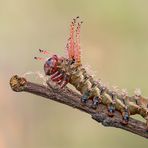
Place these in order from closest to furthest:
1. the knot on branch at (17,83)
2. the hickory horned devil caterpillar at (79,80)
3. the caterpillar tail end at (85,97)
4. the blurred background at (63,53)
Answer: the knot on branch at (17,83), the caterpillar tail end at (85,97), the hickory horned devil caterpillar at (79,80), the blurred background at (63,53)

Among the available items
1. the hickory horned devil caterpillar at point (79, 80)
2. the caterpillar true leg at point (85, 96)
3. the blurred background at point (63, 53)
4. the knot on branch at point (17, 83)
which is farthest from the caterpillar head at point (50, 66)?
the blurred background at point (63, 53)

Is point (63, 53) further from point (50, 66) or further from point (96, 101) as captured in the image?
→ point (96, 101)

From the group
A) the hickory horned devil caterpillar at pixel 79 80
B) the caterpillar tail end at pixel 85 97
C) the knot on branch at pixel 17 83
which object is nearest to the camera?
the knot on branch at pixel 17 83

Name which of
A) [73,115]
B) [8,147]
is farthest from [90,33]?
[8,147]

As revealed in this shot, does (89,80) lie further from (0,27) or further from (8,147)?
(0,27)

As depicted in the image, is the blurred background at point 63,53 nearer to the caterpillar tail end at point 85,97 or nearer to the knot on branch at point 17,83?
the caterpillar tail end at point 85,97

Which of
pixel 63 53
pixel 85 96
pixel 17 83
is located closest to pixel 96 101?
pixel 85 96
